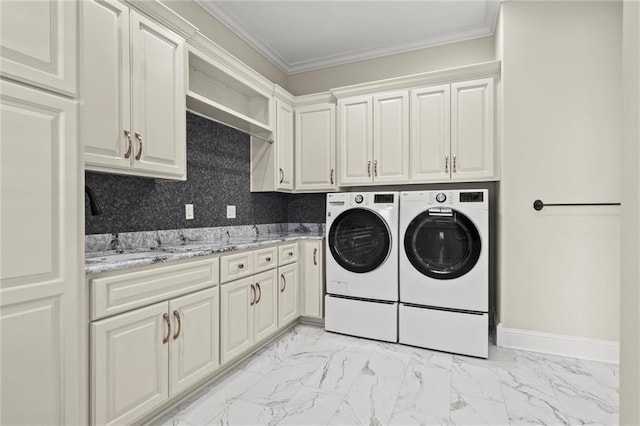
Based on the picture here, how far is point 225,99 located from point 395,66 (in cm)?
185

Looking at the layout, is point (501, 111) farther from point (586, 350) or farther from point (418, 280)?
point (586, 350)

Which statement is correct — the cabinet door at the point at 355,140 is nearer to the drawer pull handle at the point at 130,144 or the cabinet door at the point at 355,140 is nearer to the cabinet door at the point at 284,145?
the cabinet door at the point at 284,145

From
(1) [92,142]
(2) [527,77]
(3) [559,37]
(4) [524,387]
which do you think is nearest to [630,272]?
(4) [524,387]

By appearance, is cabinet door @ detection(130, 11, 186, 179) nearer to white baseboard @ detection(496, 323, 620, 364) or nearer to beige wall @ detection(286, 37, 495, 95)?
beige wall @ detection(286, 37, 495, 95)

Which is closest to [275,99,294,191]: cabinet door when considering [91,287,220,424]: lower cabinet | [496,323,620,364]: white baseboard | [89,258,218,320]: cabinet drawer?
[89,258,218,320]: cabinet drawer

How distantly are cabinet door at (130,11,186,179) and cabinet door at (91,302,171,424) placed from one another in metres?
0.83

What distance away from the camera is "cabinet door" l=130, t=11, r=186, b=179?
6.14 ft

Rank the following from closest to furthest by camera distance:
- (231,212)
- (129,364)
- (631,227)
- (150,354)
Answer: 1. (631,227)
2. (129,364)
3. (150,354)
4. (231,212)

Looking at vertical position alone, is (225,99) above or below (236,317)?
above

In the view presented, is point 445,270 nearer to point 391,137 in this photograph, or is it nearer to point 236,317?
point 391,137

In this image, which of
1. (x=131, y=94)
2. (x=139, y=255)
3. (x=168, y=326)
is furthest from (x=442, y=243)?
(x=131, y=94)

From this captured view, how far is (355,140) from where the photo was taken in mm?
3307

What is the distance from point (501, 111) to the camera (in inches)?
110

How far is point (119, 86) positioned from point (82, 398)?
1461 millimetres
